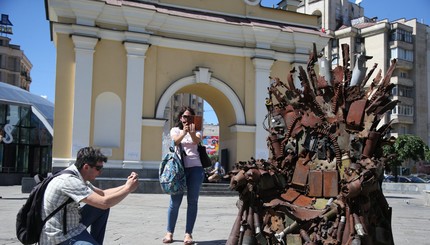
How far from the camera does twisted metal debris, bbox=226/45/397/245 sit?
12.9 ft

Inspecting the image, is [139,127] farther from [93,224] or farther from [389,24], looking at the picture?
[389,24]

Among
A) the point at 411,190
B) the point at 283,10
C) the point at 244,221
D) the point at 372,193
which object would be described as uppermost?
the point at 283,10

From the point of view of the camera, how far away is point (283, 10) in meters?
20.2

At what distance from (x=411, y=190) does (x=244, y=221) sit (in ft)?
72.8

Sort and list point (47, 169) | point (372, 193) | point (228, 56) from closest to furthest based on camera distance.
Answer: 1. point (372, 193)
2. point (228, 56)
3. point (47, 169)

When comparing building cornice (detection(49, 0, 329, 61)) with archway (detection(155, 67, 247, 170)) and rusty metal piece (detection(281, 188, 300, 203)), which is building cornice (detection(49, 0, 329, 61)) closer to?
archway (detection(155, 67, 247, 170))

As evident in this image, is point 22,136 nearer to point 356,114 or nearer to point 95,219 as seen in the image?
point 95,219

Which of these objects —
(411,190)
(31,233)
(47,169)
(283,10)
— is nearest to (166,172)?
(31,233)

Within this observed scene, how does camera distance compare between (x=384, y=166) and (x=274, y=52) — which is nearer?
(x=384, y=166)

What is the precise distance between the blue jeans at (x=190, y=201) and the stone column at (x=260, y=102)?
509 inches

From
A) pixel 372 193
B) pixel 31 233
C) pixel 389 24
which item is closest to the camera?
pixel 31 233

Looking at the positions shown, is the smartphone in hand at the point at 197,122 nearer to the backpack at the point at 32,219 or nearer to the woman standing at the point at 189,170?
the woman standing at the point at 189,170

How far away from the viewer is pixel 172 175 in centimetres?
580

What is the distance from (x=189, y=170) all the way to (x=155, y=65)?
479 inches
